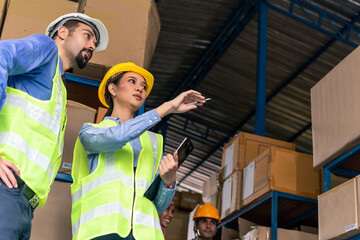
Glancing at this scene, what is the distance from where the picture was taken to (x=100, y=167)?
2.55 m

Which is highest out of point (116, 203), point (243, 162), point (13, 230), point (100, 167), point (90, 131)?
point (243, 162)

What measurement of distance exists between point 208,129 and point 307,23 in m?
6.22

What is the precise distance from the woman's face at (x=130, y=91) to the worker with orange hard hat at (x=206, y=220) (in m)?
3.97

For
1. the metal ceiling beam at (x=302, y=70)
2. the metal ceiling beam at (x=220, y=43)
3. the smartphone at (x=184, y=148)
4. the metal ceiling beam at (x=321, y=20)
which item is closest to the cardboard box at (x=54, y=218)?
the smartphone at (x=184, y=148)

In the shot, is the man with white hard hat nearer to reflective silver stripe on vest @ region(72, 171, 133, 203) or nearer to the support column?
reflective silver stripe on vest @ region(72, 171, 133, 203)

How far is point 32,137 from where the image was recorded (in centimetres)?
207

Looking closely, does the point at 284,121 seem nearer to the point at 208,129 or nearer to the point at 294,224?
the point at 208,129

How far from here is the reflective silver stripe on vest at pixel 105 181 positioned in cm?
248

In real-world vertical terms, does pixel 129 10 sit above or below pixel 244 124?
below

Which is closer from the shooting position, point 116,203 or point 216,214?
point 116,203

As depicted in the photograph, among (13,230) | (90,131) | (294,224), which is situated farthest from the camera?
(294,224)

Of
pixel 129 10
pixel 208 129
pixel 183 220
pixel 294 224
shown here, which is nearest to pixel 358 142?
pixel 129 10

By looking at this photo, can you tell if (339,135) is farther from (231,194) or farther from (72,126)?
(231,194)

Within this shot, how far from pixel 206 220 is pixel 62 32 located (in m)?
4.65
